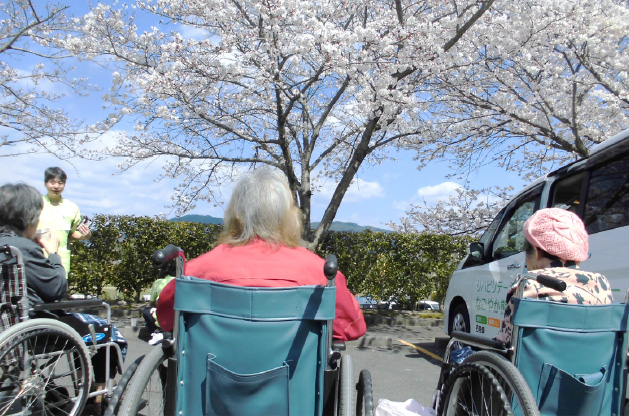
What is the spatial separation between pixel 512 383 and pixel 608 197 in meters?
2.75

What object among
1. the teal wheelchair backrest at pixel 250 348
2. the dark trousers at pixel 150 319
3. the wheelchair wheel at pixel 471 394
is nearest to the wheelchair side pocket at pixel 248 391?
the teal wheelchair backrest at pixel 250 348

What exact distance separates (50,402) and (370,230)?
7.90 metres

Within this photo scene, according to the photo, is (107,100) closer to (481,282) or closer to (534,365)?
(481,282)

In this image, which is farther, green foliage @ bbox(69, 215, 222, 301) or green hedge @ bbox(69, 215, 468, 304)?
green hedge @ bbox(69, 215, 468, 304)

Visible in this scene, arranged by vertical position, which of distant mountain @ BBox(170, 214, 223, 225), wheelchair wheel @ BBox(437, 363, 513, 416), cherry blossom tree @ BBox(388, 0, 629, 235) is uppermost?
cherry blossom tree @ BBox(388, 0, 629, 235)

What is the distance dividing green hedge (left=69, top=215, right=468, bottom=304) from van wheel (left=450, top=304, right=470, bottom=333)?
3.72 meters

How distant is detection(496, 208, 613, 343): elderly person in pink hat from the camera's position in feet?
8.14

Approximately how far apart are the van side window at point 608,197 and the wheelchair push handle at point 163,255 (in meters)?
3.36

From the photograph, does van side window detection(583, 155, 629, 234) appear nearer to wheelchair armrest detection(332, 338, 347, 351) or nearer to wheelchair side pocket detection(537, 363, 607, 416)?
wheelchair side pocket detection(537, 363, 607, 416)

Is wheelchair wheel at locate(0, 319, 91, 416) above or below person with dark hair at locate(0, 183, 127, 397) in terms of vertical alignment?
below

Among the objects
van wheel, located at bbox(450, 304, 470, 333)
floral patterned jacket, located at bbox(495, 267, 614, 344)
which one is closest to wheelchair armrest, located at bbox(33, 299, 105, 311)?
floral patterned jacket, located at bbox(495, 267, 614, 344)

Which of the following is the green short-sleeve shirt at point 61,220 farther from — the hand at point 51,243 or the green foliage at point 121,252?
the green foliage at point 121,252

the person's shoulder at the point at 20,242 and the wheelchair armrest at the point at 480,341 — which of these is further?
the person's shoulder at the point at 20,242

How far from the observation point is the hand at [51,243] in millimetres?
4315
